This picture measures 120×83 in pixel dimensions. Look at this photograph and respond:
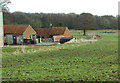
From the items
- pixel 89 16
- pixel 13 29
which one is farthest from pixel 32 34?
pixel 89 16

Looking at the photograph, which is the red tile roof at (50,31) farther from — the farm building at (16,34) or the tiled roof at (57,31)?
the farm building at (16,34)

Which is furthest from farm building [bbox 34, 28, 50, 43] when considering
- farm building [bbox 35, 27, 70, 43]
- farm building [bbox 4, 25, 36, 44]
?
farm building [bbox 4, 25, 36, 44]

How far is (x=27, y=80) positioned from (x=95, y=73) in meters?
4.19

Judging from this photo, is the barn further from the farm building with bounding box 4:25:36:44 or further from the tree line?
the farm building with bounding box 4:25:36:44

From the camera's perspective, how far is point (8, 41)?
140 feet

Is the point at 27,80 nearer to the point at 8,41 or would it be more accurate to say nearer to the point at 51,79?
the point at 51,79

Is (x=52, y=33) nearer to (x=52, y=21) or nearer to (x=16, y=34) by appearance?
(x=16, y=34)

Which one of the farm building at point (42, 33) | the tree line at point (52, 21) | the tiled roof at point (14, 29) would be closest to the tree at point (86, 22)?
the tree line at point (52, 21)

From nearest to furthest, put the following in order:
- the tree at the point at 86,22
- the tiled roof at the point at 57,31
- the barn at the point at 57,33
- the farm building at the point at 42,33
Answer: the farm building at the point at 42,33 → the barn at the point at 57,33 → the tiled roof at the point at 57,31 → the tree at the point at 86,22

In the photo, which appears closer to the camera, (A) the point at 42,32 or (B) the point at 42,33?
(B) the point at 42,33

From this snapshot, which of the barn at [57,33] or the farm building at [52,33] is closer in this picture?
the farm building at [52,33]

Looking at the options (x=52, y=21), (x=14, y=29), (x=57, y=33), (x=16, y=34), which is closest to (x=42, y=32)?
(x=57, y=33)

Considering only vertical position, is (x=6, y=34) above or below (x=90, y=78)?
above

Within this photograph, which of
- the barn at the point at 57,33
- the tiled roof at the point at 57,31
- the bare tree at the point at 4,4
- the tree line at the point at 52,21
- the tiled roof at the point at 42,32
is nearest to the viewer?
the bare tree at the point at 4,4
